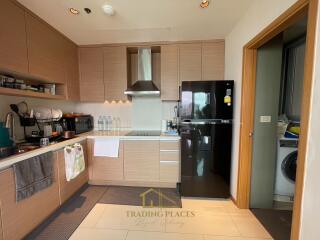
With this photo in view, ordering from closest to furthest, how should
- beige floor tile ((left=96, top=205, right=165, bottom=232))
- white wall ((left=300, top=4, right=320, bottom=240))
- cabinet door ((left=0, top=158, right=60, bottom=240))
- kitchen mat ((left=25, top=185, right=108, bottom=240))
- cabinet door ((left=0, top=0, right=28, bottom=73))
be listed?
white wall ((left=300, top=4, right=320, bottom=240)) < cabinet door ((left=0, top=158, right=60, bottom=240)) < cabinet door ((left=0, top=0, right=28, bottom=73)) < kitchen mat ((left=25, top=185, right=108, bottom=240)) < beige floor tile ((left=96, top=205, right=165, bottom=232))

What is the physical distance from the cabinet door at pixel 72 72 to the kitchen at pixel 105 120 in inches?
0.6

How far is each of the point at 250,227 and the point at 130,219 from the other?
1.28 meters

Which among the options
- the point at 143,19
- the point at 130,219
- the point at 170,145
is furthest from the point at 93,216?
the point at 143,19

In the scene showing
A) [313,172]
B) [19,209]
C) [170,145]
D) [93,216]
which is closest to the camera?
[313,172]

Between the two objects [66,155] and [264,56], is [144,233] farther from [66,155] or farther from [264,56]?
[264,56]

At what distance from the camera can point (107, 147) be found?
2453mm

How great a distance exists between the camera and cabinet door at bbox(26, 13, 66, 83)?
181 centimetres

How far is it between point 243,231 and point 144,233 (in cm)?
100

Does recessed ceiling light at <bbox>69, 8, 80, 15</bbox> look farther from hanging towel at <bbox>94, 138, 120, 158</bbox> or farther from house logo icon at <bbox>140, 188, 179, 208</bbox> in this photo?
house logo icon at <bbox>140, 188, 179, 208</bbox>

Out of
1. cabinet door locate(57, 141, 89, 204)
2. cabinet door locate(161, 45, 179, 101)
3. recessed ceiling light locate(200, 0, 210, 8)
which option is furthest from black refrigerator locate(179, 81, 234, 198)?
cabinet door locate(57, 141, 89, 204)

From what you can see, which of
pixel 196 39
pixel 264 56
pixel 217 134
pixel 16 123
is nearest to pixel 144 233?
pixel 217 134

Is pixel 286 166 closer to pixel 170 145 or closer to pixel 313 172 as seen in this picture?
pixel 313 172

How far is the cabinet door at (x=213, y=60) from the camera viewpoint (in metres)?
2.55

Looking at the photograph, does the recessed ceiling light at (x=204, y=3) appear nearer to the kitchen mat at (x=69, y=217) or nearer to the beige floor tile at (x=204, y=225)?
the beige floor tile at (x=204, y=225)
